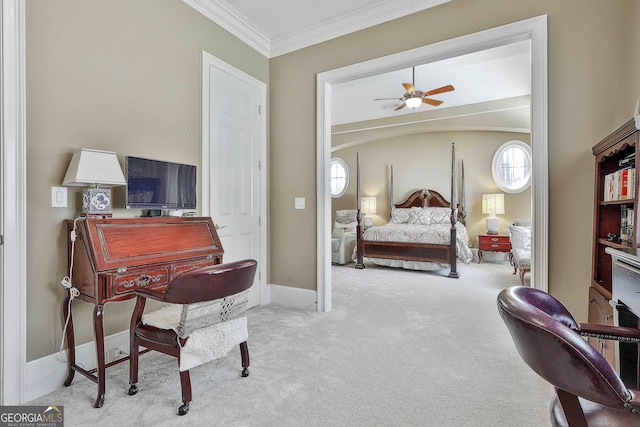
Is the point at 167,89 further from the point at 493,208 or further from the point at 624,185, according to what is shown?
the point at 493,208

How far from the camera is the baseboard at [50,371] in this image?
1.88 metres

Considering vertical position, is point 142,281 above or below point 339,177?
below

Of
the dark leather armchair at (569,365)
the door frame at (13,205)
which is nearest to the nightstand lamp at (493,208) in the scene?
the dark leather armchair at (569,365)

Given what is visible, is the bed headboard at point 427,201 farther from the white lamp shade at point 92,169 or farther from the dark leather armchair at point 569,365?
the dark leather armchair at point 569,365

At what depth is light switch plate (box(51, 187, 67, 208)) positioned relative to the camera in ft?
6.55

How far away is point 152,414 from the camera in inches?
67.1

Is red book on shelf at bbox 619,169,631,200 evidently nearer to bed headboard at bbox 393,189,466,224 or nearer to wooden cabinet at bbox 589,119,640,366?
wooden cabinet at bbox 589,119,640,366

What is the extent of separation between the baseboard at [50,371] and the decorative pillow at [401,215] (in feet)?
21.3

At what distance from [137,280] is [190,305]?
1.78ft

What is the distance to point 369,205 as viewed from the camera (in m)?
8.41

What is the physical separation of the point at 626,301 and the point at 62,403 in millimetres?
2964

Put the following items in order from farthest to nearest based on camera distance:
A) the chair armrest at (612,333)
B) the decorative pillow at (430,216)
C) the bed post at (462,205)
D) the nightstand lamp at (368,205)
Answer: the nightstand lamp at (368,205) → the bed post at (462,205) → the decorative pillow at (430,216) → the chair armrest at (612,333)

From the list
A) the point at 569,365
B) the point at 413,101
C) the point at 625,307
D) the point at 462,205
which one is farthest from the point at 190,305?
the point at 462,205

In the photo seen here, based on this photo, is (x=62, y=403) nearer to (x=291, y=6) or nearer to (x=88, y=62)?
(x=88, y=62)
